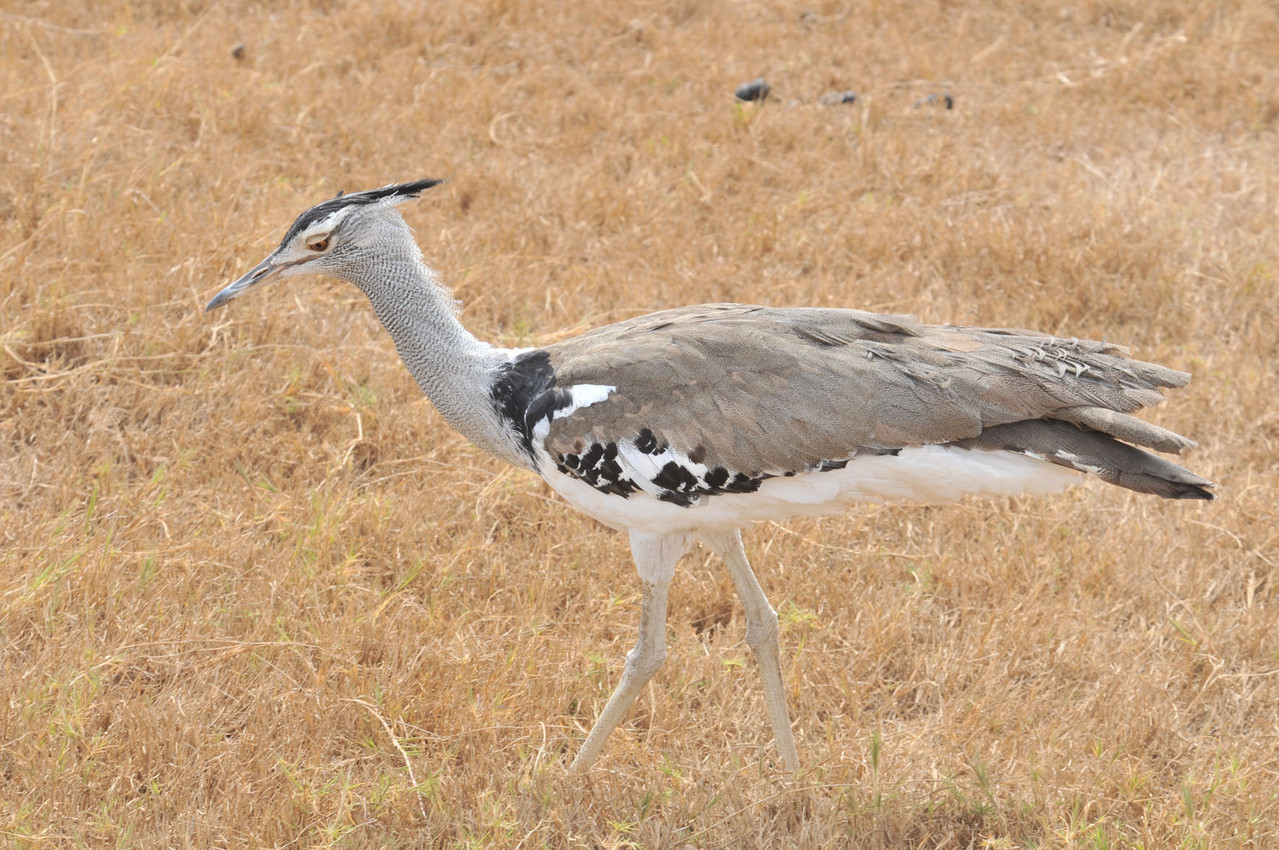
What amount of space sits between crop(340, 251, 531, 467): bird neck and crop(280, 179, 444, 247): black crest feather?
0.48 feet

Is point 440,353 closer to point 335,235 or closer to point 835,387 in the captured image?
point 335,235

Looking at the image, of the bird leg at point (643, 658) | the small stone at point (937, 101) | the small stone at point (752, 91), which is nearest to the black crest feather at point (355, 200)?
the bird leg at point (643, 658)

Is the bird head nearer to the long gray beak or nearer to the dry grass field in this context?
the long gray beak

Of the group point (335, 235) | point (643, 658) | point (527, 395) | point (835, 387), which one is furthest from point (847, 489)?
point (335, 235)

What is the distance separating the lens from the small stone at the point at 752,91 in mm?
6406

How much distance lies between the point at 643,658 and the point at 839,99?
4.15m

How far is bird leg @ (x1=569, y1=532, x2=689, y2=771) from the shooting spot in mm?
3033

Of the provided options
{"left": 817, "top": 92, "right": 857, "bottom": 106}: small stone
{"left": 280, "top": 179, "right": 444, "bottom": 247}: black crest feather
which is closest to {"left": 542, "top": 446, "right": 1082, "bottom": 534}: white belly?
{"left": 280, "top": 179, "right": 444, "bottom": 247}: black crest feather

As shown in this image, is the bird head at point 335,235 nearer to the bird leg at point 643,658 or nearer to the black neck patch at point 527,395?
the black neck patch at point 527,395

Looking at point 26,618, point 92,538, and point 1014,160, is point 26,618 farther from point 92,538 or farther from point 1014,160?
point 1014,160

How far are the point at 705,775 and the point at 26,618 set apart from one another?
1.77 m

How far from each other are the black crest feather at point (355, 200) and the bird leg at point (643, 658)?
98cm

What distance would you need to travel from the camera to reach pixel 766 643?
3.19m

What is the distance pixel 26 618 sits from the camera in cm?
335
